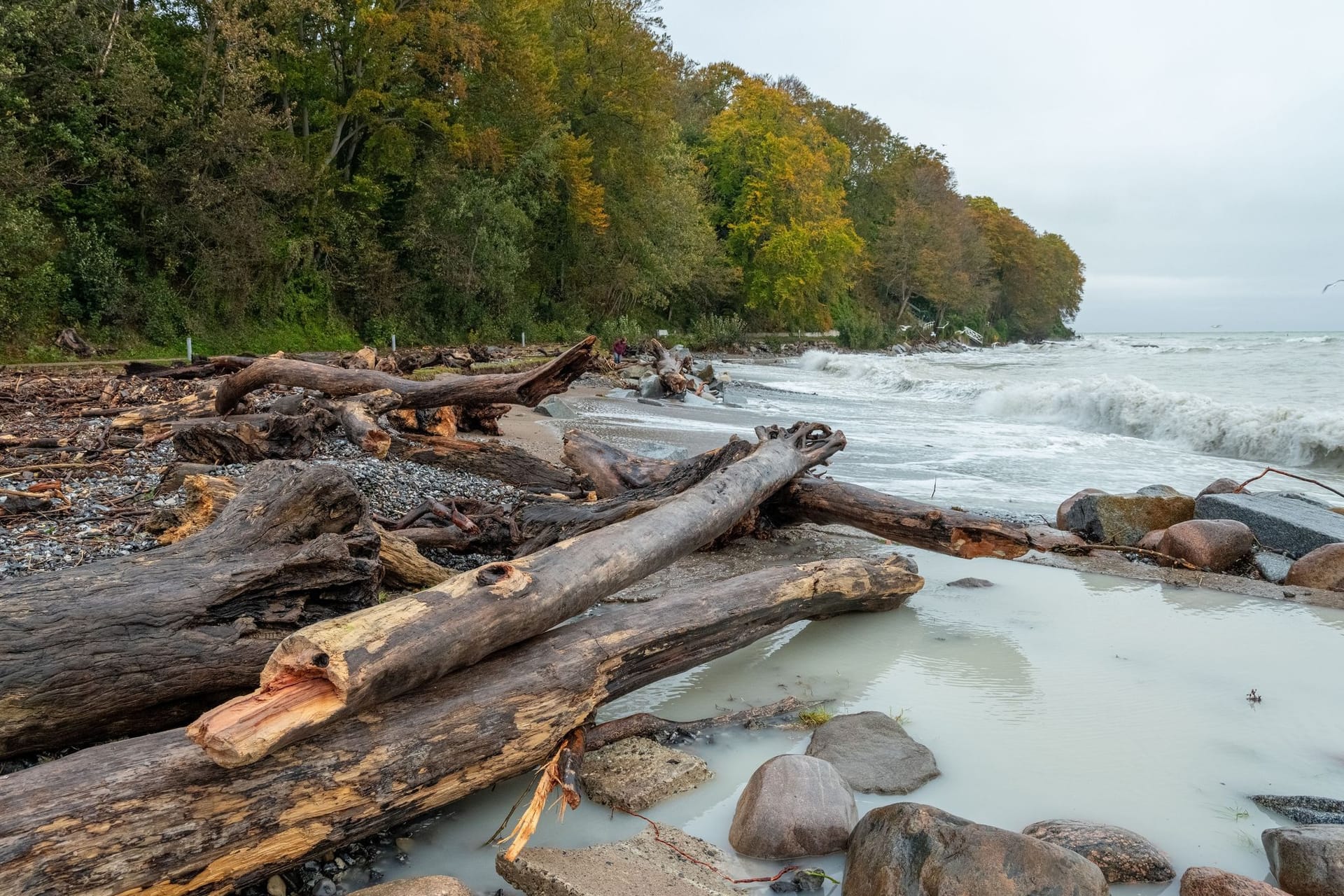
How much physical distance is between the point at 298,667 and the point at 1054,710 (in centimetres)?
323

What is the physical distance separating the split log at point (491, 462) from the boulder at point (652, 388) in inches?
410

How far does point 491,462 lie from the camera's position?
295 inches

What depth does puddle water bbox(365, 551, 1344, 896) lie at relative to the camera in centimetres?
288

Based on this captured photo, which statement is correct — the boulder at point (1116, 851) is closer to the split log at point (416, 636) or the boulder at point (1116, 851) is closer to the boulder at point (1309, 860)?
the boulder at point (1309, 860)

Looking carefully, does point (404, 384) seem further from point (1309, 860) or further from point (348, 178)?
point (348, 178)

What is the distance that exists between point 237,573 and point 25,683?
727 mm

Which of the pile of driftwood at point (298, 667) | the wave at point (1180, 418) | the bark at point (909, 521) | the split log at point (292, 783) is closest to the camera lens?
the split log at point (292, 783)

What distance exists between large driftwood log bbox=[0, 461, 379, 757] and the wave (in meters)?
14.6

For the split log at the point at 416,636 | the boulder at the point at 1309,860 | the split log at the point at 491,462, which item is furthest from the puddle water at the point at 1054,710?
the split log at the point at 491,462

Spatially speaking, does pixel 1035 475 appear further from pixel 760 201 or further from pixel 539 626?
pixel 760 201

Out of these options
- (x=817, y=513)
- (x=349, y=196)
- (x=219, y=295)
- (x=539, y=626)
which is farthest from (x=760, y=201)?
(x=539, y=626)

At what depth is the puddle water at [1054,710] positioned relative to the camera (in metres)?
2.88

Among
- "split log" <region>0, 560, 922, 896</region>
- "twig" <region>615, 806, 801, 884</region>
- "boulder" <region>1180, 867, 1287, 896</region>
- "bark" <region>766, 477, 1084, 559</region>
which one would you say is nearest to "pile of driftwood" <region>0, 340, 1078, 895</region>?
"split log" <region>0, 560, 922, 896</region>

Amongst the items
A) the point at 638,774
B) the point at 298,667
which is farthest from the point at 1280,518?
the point at 298,667
